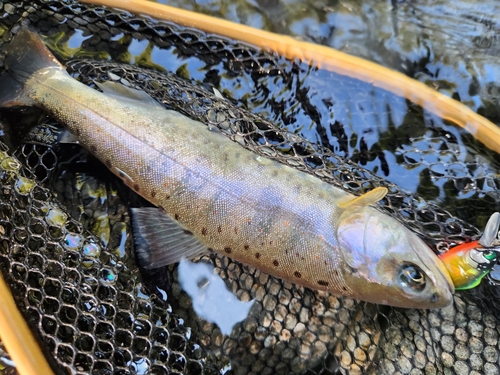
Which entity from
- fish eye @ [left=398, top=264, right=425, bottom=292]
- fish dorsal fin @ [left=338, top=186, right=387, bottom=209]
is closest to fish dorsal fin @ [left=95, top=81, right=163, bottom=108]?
fish dorsal fin @ [left=338, top=186, right=387, bottom=209]

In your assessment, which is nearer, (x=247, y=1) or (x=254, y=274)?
(x=254, y=274)

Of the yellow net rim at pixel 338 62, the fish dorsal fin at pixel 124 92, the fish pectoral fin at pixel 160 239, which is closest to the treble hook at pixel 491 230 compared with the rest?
the yellow net rim at pixel 338 62

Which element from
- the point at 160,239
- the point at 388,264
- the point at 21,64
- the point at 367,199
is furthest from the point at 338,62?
the point at 21,64

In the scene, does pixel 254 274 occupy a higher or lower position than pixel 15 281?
lower

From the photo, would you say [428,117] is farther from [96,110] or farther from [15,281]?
[15,281]

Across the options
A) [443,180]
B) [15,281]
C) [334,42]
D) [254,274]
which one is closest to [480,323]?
[443,180]

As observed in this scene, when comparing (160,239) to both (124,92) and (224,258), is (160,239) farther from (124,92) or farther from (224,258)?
(124,92)
